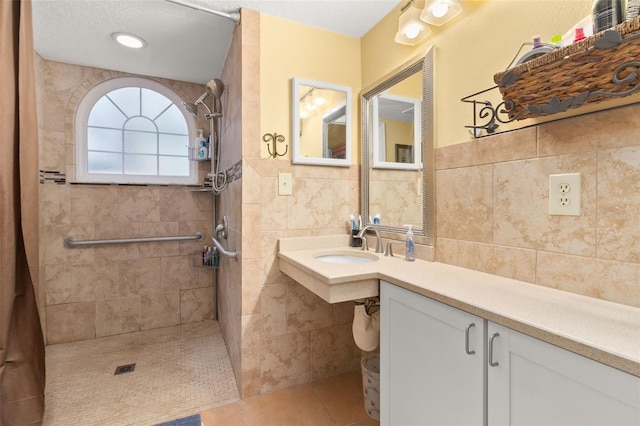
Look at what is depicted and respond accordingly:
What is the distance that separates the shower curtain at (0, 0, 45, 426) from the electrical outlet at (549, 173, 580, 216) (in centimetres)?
218

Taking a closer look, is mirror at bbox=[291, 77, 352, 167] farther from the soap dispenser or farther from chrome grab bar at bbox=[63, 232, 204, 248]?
chrome grab bar at bbox=[63, 232, 204, 248]

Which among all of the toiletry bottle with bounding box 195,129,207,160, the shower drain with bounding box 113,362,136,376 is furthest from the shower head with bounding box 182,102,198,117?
the shower drain with bounding box 113,362,136,376

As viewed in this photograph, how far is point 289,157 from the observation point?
1790 millimetres

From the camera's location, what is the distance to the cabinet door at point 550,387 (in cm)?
56

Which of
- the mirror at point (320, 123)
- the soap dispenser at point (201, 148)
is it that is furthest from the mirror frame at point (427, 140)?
the soap dispenser at point (201, 148)

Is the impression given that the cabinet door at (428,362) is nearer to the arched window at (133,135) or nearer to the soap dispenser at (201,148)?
the soap dispenser at (201,148)

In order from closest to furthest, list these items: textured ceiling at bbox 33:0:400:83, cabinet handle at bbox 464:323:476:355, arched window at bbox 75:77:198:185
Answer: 1. cabinet handle at bbox 464:323:476:355
2. textured ceiling at bbox 33:0:400:83
3. arched window at bbox 75:77:198:185

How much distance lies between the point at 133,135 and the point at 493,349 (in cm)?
304

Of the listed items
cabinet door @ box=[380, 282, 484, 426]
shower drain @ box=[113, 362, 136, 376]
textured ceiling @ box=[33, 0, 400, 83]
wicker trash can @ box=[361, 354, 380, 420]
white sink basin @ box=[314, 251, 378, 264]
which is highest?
textured ceiling @ box=[33, 0, 400, 83]

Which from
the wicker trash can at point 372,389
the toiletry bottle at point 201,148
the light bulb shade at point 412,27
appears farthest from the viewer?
the toiletry bottle at point 201,148

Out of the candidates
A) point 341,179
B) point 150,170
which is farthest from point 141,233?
point 341,179

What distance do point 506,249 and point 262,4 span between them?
1.73m

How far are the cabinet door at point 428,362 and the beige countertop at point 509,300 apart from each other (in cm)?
6

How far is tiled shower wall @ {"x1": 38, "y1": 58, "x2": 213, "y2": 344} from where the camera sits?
239 centimetres
